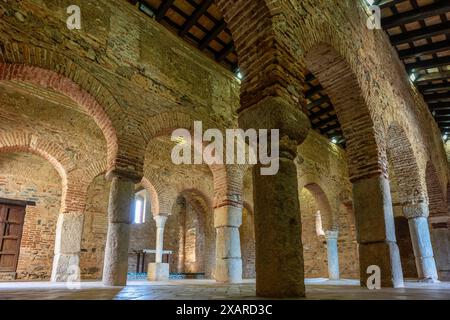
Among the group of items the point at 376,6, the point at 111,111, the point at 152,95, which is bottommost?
the point at 111,111

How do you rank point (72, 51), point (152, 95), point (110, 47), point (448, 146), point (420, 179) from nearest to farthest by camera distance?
point (72, 51)
point (110, 47)
point (152, 95)
point (420, 179)
point (448, 146)

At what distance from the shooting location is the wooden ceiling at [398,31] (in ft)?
27.7

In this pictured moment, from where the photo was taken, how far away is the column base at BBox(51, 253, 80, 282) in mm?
8430

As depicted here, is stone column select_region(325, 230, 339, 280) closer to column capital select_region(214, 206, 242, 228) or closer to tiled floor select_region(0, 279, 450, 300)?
column capital select_region(214, 206, 242, 228)

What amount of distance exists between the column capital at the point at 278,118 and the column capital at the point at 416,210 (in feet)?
23.4

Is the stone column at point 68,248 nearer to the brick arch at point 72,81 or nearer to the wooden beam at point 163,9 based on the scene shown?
the brick arch at point 72,81

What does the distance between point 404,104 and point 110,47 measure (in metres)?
8.14

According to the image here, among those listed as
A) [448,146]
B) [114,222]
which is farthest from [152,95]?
[448,146]

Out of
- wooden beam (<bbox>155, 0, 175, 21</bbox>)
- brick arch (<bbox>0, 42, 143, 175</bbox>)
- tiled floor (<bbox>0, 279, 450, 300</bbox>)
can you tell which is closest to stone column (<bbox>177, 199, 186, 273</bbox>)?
brick arch (<bbox>0, 42, 143, 175</bbox>)

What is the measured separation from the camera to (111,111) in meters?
7.00

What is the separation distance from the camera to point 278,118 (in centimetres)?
373

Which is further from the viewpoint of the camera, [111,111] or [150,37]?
[150,37]

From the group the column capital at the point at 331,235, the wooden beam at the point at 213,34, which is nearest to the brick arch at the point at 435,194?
the column capital at the point at 331,235
